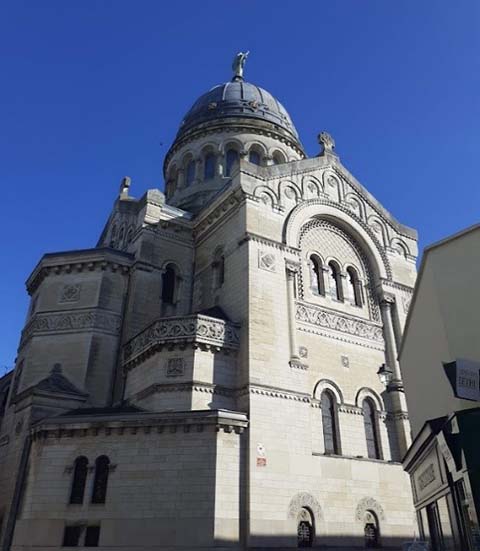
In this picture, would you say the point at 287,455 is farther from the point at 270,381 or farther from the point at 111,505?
the point at 111,505

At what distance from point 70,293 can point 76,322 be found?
62.4 inches

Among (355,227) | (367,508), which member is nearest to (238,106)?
(355,227)

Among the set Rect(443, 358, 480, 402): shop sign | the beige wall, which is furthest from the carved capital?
Rect(443, 358, 480, 402): shop sign

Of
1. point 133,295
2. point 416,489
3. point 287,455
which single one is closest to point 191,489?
point 287,455

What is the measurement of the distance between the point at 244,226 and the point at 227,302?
10.7ft

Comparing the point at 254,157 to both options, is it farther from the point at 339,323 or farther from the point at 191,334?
the point at 191,334

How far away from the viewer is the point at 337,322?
887 inches

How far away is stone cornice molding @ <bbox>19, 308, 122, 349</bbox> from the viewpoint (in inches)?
862

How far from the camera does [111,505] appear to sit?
50.6ft

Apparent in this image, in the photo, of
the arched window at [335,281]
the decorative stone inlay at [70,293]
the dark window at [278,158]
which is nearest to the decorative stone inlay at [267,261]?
the arched window at [335,281]

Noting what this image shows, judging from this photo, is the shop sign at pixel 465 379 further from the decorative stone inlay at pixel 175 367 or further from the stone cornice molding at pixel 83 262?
the stone cornice molding at pixel 83 262

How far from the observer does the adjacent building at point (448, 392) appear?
8.32 meters

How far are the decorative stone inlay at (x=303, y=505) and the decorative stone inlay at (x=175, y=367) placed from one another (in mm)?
5683

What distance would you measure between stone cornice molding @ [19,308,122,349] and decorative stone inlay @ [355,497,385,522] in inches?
465
